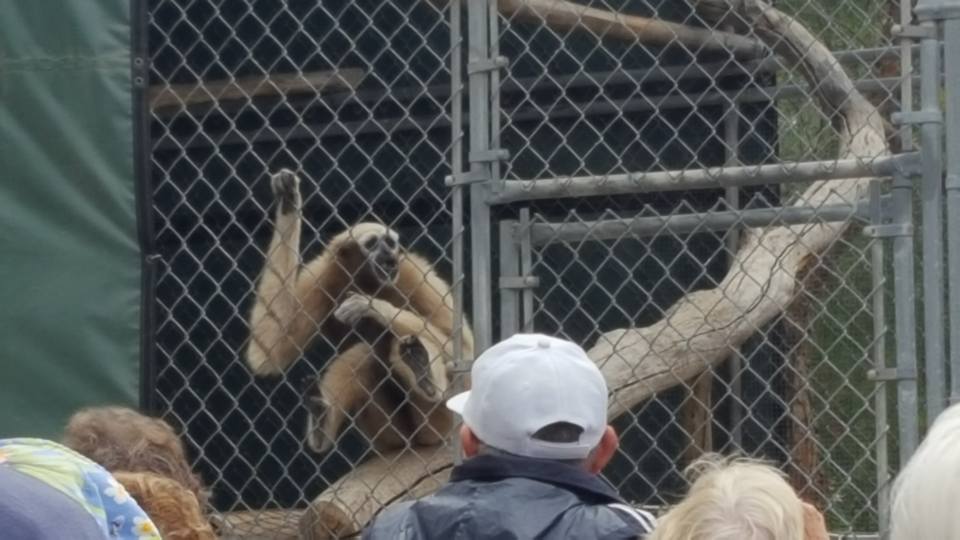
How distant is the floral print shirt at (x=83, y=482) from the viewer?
217 centimetres

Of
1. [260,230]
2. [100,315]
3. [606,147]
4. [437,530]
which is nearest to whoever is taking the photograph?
[437,530]

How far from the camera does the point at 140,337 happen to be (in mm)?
5492

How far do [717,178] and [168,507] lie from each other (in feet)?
6.99

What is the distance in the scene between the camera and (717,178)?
14.9 ft

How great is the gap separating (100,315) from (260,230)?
2121 mm

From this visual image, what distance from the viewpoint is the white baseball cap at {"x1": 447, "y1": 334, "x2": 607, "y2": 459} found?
320cm

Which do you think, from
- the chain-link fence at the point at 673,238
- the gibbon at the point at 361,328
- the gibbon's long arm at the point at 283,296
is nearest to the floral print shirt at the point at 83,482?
the chain-link fence at the point at 673,238

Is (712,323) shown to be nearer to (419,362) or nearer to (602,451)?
(419,362)

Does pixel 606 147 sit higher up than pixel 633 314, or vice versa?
pixel 606 147

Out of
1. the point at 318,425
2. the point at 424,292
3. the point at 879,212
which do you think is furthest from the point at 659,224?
the point at 424,292

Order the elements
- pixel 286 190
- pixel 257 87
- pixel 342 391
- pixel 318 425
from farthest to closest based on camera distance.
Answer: pixel 342 391 < pixel 318 425 < pixel 286 190 < pixel 257 87

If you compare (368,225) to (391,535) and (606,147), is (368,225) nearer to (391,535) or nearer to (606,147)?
A: (606,147)

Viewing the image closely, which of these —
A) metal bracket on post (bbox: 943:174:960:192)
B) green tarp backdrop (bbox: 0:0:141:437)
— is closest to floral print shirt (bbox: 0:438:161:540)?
metal bracket on post (bbox: 943:174:960:192)

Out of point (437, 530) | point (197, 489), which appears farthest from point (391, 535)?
point (197, 489)
